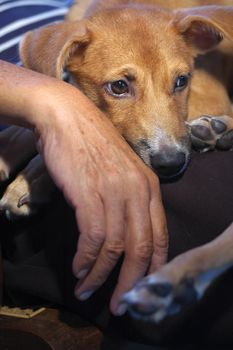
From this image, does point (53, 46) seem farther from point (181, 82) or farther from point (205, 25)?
point (205, 25)

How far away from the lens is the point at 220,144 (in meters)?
1.80

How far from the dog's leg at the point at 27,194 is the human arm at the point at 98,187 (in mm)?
304

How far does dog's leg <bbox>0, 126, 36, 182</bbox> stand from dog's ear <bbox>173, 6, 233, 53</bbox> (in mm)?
684

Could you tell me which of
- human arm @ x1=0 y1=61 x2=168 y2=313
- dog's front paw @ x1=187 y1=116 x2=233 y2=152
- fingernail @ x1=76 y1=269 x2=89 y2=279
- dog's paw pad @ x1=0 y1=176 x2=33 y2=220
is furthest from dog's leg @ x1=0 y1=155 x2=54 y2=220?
dog's front paw @ x1=187 y1=116 x2=233 y2=152

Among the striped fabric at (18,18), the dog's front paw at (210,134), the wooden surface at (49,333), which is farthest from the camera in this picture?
the striped fabric at (18,18)

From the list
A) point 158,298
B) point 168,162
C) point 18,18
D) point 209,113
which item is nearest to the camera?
point 158,298

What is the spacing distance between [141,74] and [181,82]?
0.19 metres

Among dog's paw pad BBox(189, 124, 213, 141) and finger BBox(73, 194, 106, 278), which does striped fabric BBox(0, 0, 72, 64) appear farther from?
finger BBox(73, 194, 106, 278)

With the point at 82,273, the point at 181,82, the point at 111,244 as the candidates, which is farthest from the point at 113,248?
the point at 181,82

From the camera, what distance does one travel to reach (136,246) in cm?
122

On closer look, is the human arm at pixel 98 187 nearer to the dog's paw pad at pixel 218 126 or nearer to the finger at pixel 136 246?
the finger at pixel 136 246

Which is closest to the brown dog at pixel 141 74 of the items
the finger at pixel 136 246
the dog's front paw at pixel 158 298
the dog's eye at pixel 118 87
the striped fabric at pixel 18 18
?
the dog's eye at pixel 118 87

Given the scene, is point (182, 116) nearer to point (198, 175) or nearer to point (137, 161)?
point (198, 175)

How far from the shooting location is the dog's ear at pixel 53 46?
5.56ft
